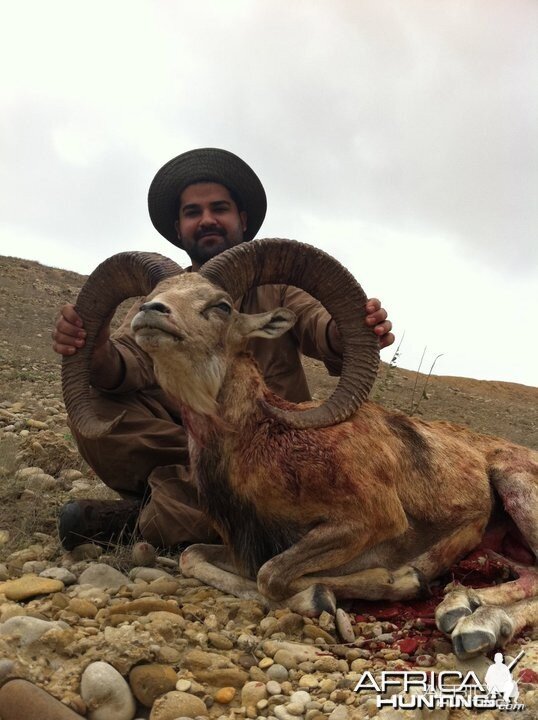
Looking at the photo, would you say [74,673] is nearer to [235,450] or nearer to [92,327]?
[235,450]

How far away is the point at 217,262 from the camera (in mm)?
5117

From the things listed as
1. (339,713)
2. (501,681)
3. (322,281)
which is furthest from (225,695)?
(322,281)

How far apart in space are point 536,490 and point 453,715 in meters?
2.49

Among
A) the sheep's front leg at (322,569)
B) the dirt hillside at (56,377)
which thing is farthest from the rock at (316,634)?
the dirt hillside at (56,377)

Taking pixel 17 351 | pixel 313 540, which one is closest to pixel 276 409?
pixel 313 540

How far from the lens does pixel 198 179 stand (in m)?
7.09

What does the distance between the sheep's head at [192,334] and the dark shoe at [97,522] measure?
150cm

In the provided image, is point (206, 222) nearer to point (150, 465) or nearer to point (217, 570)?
point (150, 465)

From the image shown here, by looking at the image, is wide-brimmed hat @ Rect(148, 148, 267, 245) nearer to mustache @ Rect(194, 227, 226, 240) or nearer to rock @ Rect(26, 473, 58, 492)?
mustache @ Rect(194, 227, 226, 240)

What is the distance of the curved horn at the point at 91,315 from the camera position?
220 inches

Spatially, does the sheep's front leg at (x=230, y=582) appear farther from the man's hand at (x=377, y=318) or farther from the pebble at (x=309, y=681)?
the man's hand at (x=377, y=318)

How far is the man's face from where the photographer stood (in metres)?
6.96

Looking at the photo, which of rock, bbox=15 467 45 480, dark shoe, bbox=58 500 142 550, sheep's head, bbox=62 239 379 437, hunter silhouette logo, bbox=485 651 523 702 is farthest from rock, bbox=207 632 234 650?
rock, bbox=15 467 45 480

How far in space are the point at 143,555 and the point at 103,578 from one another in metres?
0.59
